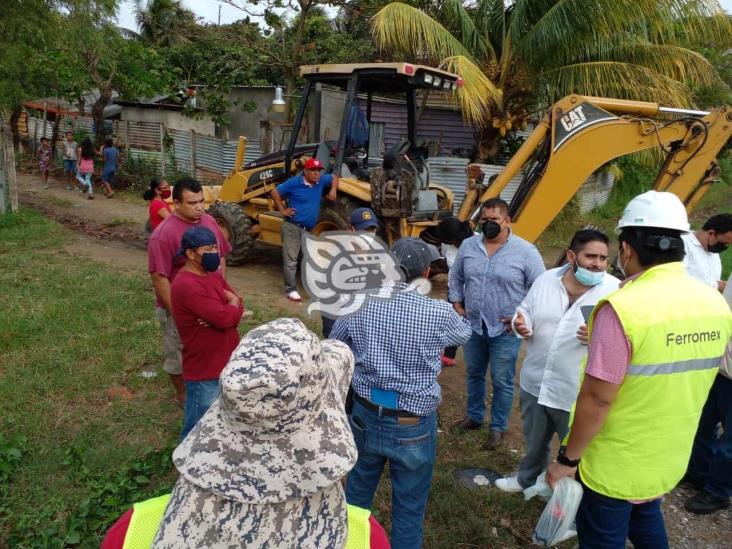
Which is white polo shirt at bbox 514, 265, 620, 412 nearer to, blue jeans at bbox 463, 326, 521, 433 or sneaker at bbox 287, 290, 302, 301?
blue jeans at bbox 463, 326, 521, 433

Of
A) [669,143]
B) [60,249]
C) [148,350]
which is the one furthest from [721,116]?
[60,249]

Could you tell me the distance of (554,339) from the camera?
288 centimetres

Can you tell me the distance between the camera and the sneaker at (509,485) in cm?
331

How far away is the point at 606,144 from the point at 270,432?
4.84m

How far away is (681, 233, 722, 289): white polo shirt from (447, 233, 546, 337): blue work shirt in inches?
44.1

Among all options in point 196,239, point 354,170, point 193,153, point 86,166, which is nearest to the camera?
point 196,239

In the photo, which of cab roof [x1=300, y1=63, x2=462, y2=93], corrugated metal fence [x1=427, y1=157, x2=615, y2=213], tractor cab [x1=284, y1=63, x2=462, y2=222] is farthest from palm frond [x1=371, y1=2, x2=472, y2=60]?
cab roof [x1=300, y1=63, x2=462, y2=93]

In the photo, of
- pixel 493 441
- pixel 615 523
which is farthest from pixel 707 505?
pixel 615 523

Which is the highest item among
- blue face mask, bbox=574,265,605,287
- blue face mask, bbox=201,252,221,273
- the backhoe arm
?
the backhoe arm

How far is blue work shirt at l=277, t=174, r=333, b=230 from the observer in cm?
628

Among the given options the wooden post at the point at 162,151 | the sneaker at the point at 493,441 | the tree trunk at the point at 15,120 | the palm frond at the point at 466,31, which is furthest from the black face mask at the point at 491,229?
the tree trunk at the point at 15,120

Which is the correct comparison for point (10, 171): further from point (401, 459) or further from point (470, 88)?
point (401, 459)

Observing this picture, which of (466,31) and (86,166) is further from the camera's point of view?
(86,166)

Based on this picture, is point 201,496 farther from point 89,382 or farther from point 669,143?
point 669,143
